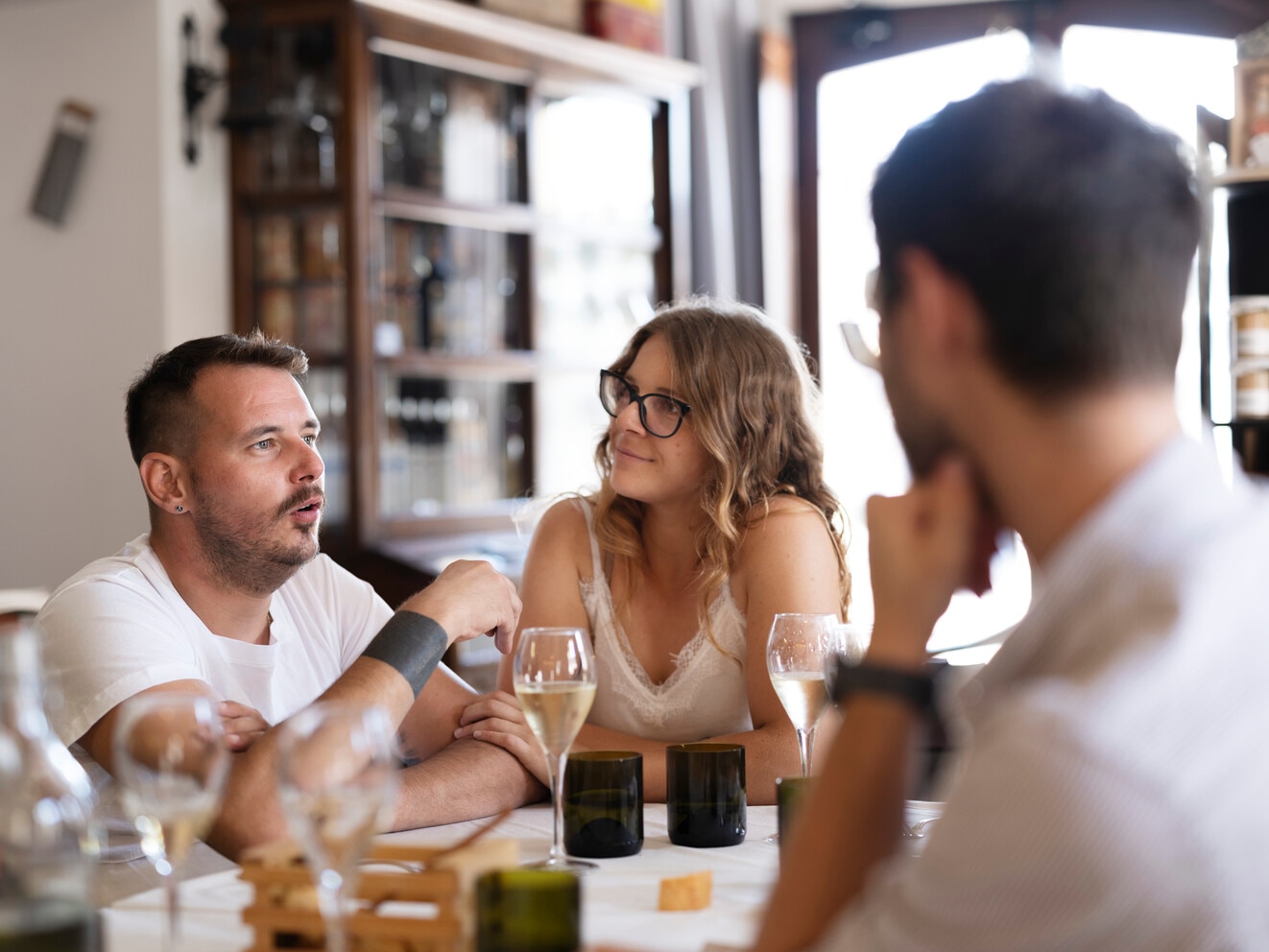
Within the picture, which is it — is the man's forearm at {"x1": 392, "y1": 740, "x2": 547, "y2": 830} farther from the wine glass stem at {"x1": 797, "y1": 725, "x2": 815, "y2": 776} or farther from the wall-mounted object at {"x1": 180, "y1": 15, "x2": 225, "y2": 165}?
the wall-mounted object at {"x1": 180, "y1": 15, "x2": 225, "y2": 165}

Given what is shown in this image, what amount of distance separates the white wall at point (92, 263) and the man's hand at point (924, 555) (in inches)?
116

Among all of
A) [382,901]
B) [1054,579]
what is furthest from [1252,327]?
[382,901]

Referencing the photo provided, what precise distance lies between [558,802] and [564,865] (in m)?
0.06

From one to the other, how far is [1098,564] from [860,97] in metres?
4.65

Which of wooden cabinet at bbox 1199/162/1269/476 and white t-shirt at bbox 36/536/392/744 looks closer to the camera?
white t-shirt at bbox 36/536/392/744

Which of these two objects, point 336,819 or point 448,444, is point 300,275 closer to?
point 448,444

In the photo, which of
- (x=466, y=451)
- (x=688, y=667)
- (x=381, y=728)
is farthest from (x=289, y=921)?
(x=466, y=451)

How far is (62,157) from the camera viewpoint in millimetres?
3508

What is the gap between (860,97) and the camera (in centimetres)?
513

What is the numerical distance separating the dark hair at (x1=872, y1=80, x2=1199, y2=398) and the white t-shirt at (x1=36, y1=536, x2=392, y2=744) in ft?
3.41

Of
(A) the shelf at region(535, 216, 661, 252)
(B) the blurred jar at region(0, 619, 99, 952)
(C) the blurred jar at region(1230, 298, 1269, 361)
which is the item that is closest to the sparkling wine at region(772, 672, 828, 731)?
(B) the blurred jar at region(0, 619, 99, 952)

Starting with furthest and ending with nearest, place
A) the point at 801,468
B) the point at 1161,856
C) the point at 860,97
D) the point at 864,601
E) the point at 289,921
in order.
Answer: the point at 860,97 → the point at 864,601 → the point at 801,468 → the point at 289,921 → the point at 1161,856

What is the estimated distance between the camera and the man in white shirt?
0.67 meters

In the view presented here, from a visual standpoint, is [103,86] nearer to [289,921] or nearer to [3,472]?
[3,472]
